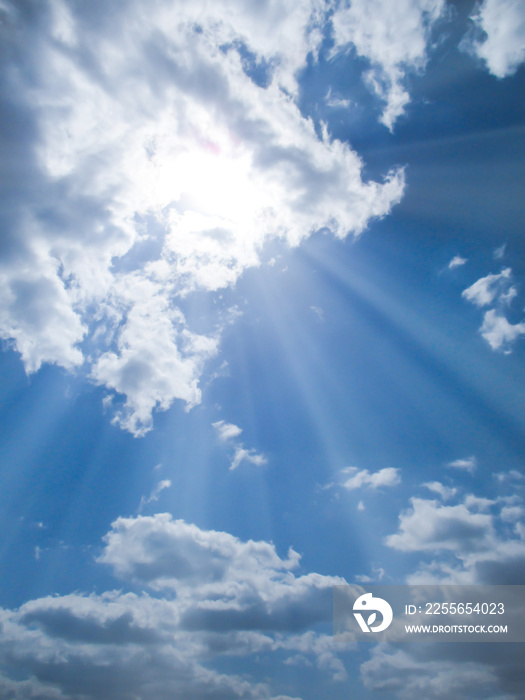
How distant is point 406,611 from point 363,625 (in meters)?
6.98

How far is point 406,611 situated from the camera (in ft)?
229

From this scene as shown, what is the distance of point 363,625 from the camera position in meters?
69.1
